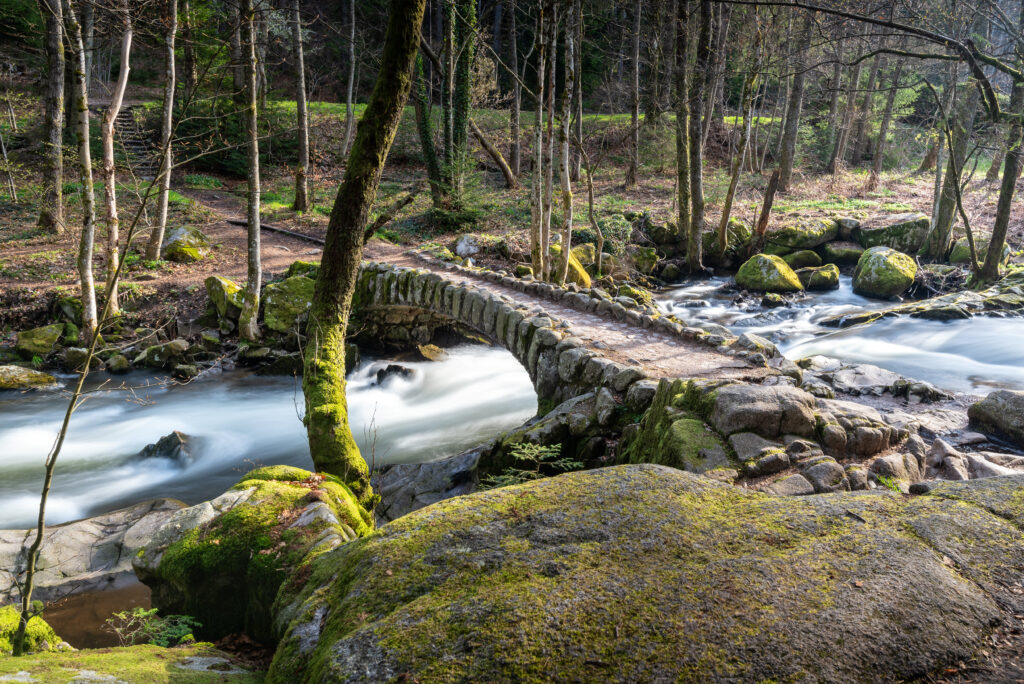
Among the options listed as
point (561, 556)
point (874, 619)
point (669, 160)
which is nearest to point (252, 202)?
point (561, 556)

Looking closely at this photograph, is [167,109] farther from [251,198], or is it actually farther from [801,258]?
[801,258]

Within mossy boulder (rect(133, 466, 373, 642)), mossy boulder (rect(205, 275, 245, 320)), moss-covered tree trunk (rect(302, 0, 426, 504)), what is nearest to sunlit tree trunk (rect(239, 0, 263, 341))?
mossy boulder (rect(205, 275, 245, 320))

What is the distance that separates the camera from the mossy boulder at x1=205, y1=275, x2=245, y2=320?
12000 mm

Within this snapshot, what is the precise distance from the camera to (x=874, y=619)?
5.46 ft

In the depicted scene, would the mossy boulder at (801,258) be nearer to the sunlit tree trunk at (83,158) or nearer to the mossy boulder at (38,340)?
the sunlit tree trunk at (83,158)

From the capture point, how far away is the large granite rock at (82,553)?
17.5 ft

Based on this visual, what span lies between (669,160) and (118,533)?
2293 centimetres

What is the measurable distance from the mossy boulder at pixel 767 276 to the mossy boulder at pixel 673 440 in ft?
35.9

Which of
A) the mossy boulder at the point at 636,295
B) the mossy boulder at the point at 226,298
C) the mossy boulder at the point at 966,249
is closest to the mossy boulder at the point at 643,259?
the mossy boulder at the point at 636,295

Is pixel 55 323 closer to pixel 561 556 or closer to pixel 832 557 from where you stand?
pixel 561 556

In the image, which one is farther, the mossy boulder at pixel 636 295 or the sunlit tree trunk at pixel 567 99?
the mossy boulder at pixel 636 295

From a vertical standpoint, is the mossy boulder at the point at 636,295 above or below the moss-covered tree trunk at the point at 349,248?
below

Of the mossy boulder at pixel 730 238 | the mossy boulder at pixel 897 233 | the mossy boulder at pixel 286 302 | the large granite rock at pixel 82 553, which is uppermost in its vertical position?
the mossy boulder at pixel 897 233

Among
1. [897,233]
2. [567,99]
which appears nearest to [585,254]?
[567,99]
